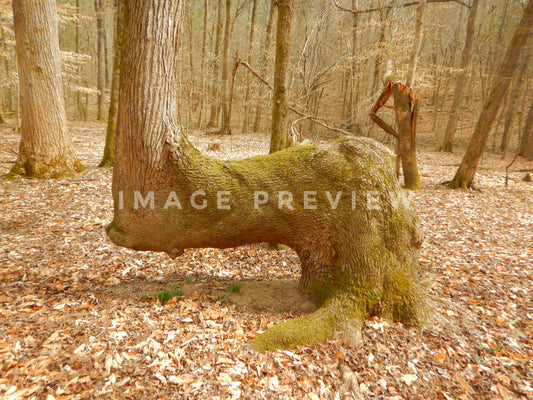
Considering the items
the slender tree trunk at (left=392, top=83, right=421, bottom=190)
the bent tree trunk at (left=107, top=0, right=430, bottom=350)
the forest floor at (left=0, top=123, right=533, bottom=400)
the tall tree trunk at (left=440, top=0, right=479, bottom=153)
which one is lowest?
the forest floor at (left=0, top=123, right=533, bottom=400)

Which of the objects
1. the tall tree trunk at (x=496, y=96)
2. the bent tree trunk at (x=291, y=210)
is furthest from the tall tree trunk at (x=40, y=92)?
the tall tree trunk at (x=496, y=96)

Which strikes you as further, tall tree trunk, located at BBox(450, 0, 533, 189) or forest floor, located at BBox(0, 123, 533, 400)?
tall tree trunk, located at BBox(450, 0, 533, 189)

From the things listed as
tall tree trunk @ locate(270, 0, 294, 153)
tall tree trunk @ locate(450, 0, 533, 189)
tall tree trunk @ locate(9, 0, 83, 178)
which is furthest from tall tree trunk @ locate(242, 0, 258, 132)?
tall tree trunk @ locate(270, 0, 294, 153)

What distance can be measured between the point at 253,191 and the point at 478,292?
10.6 feet

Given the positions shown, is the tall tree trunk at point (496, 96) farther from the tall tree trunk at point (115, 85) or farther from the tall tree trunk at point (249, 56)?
the tall tree trunk at point (249, 56)

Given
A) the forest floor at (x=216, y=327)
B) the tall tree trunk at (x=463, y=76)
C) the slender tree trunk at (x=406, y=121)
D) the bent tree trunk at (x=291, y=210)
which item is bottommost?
the forest floor at (x=216, y=327)

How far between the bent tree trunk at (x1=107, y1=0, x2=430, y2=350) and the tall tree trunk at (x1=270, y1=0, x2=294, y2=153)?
143cm

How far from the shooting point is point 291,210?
112 inches

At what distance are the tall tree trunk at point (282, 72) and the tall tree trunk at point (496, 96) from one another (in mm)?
6285

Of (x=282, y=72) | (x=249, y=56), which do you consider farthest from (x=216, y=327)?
(x=249, y=56)

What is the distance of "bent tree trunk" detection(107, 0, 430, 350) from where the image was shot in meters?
2.38

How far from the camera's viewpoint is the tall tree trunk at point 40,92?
19.2 ft

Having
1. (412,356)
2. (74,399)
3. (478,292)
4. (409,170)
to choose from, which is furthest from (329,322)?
(409,170)

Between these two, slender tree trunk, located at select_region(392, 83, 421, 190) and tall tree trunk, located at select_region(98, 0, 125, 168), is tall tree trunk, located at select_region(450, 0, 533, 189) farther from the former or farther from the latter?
tall tree trunk, located at select_region(98, 0, 125, 168)
